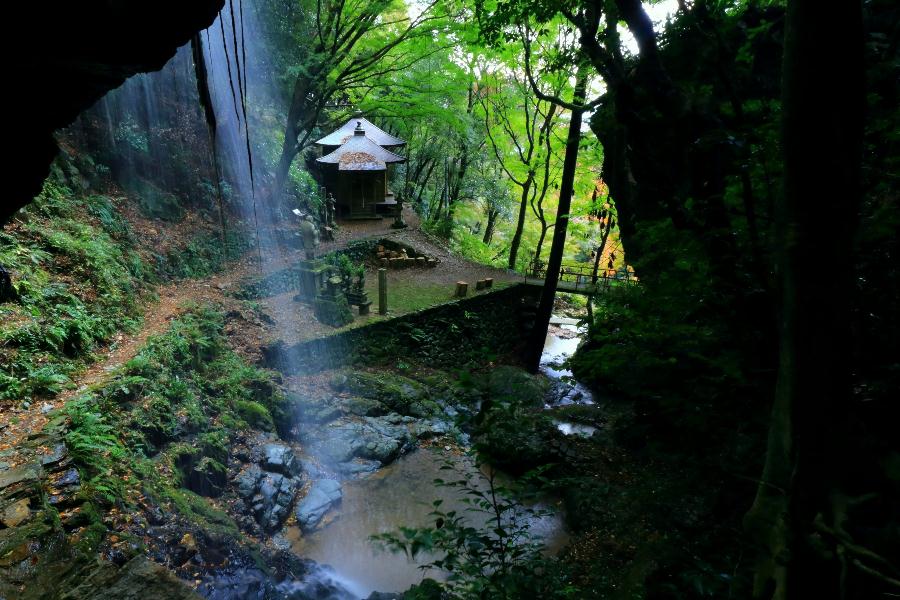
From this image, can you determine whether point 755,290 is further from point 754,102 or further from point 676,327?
point 754,102

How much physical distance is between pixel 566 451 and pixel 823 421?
8.31 meters

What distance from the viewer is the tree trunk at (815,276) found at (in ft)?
6.31

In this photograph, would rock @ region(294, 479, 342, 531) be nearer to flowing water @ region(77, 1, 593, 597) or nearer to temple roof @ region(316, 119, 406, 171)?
flowing water @ region(77, 1, 593, 597)

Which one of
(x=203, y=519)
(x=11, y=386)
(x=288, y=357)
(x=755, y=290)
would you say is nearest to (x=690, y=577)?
(x=755, y=290)

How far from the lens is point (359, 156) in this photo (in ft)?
71.4

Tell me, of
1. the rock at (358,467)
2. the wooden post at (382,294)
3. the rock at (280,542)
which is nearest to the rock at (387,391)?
the rock at (358,467)

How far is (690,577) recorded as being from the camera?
2.51 m

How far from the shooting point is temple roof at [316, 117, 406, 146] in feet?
76.2

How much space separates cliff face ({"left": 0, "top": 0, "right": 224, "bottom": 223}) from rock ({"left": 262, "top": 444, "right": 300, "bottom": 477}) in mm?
6705

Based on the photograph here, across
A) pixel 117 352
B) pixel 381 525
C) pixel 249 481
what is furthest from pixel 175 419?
pixel 381 525

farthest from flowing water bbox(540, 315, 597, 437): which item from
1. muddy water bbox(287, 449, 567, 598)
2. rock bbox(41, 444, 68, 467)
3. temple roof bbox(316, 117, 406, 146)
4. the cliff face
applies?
temple roof bbox(316, 117, 406, 146)

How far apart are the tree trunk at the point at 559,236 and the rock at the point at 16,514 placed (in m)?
12.3

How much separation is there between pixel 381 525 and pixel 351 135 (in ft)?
64.5

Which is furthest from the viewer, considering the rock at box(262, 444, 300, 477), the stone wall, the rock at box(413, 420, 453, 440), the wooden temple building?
the wooden temple building
